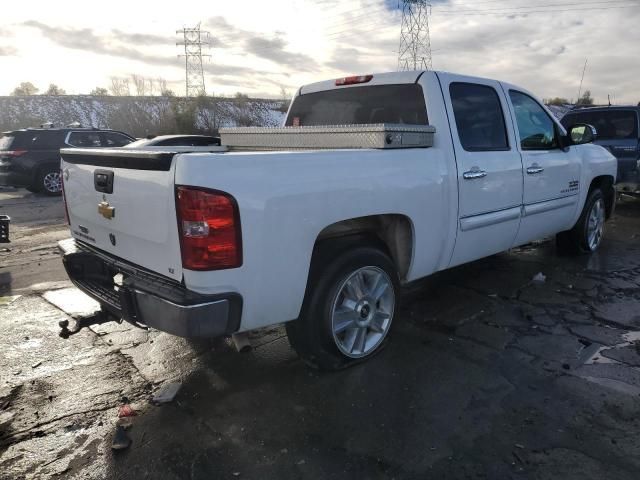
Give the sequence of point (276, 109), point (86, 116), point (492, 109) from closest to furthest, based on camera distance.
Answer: point (492, 109) < point (86, 116) < point (276, 109)

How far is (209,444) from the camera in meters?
2.57

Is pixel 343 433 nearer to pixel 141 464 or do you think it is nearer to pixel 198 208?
pixel 141 464

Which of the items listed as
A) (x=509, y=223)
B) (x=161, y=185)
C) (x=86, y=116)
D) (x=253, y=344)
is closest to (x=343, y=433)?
(x=253, y=344)

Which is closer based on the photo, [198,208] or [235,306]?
[198,208]

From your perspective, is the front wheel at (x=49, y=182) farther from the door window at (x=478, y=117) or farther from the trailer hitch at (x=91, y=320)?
the door window at (x=478, y=117)

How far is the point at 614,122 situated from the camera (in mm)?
9516

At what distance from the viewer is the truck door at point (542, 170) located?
4465 mm

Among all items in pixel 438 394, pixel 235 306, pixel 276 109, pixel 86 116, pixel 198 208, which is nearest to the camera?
pixel 198 208

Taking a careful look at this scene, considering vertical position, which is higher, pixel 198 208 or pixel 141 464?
pixel 198 208

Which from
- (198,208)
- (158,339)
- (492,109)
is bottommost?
(158,339)

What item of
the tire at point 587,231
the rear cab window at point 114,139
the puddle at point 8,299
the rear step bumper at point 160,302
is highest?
the rear cab window at point 114,139

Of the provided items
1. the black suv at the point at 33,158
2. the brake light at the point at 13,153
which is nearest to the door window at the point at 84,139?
the black suv at the point at 33,158

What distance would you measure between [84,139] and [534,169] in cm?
1239

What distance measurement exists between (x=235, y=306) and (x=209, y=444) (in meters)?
0.76
